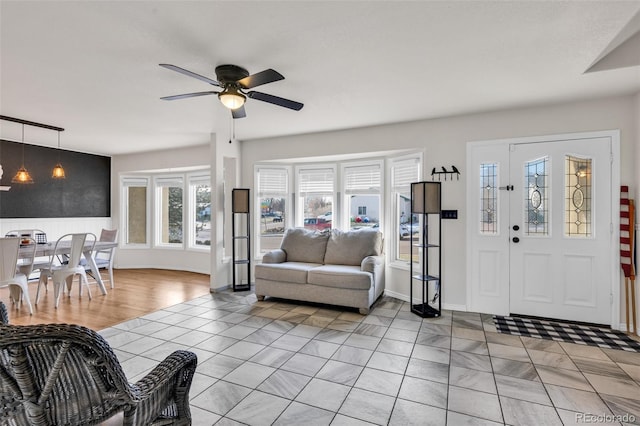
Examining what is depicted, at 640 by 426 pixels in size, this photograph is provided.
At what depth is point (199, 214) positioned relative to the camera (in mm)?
6855

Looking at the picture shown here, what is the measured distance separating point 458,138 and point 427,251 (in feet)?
5.00

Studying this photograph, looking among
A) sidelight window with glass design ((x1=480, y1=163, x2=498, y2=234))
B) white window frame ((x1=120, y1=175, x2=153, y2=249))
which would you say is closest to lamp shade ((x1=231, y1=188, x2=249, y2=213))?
white window frame ((x1=120, y1=175, x2=153, y2=249))

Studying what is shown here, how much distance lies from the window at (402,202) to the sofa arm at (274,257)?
1.73m

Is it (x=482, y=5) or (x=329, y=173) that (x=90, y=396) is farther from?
(x=329, y=173)

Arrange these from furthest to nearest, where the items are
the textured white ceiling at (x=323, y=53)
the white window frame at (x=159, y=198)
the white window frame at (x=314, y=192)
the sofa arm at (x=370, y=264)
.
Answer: the white window frame at (x=159, y=198) → the white window frame at (x=314, y=192) → the sofa arm at (x=370, y=264) → the textured white ceiling at (x=323, y=53)

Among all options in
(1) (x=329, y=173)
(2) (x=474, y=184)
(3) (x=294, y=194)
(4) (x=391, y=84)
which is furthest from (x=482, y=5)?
(3) (x=294, y=194)

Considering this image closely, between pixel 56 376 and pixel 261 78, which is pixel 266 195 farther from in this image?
pixel 56 376

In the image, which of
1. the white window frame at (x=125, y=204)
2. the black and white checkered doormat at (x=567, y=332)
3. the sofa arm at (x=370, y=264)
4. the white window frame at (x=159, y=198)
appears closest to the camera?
the black and white checkered doormat at (x=567, y=332)

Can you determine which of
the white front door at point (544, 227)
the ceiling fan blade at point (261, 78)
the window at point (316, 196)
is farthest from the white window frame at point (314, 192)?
the ceiling fan blade at point (261, 78)

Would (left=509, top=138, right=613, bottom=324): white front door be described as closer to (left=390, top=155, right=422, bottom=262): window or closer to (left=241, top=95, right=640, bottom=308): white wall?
(left=241, top=95, right=640, bottom=308): white wall

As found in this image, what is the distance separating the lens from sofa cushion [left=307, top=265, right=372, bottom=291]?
3.95 meters

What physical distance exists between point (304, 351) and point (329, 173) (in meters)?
3.16

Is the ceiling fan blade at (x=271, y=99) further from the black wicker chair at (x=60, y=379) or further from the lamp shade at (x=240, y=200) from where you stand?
the lamp shade at (x=240, y=200)

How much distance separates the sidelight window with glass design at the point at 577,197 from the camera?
360 cm
